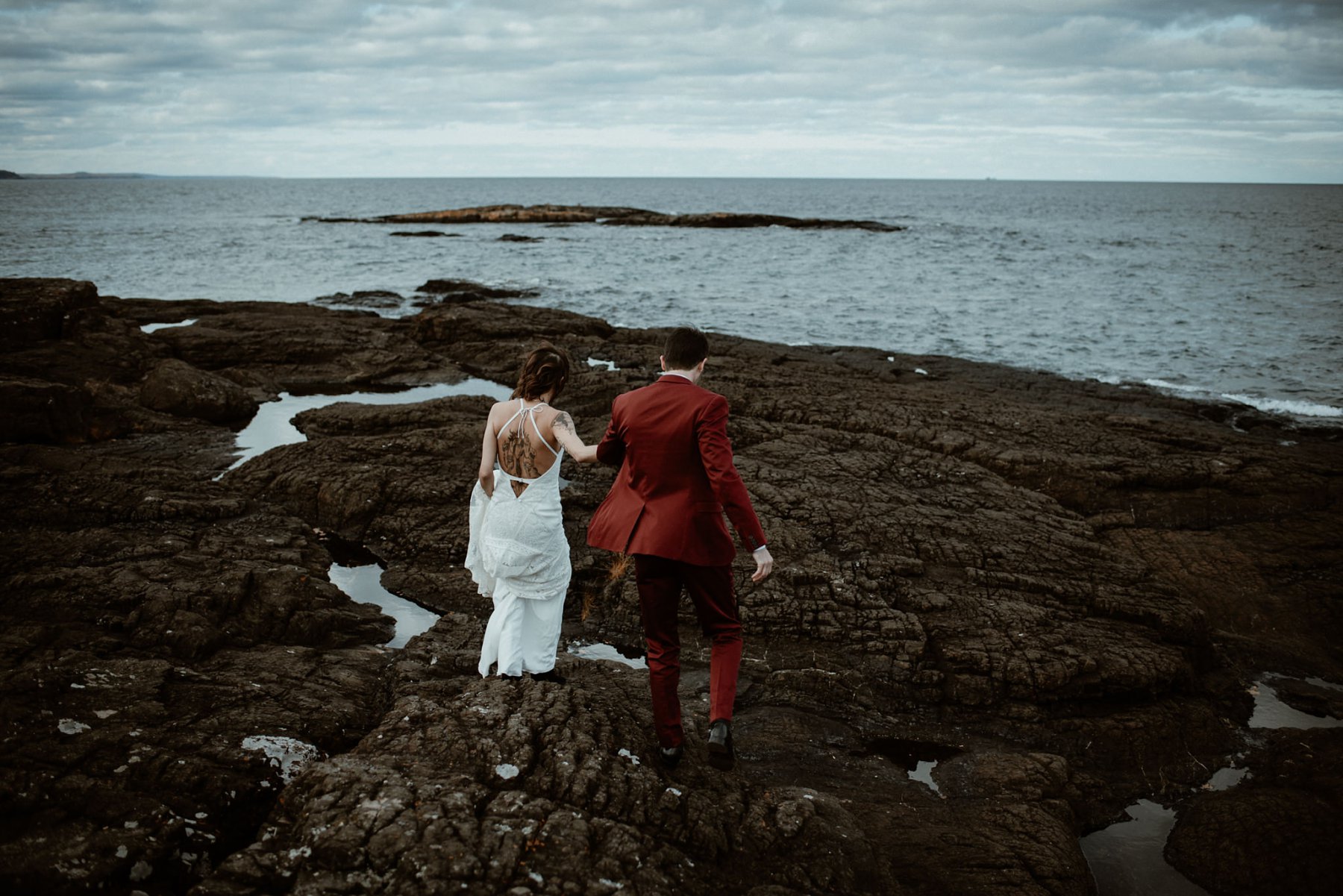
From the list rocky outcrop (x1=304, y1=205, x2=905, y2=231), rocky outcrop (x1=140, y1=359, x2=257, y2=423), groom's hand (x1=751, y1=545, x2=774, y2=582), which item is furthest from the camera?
rocky outcrop (x1=304, y1=205, x2=905, y2=231)

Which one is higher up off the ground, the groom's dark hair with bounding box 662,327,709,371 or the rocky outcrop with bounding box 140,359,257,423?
the groom's dark hair with bounding box 662,327,709,371

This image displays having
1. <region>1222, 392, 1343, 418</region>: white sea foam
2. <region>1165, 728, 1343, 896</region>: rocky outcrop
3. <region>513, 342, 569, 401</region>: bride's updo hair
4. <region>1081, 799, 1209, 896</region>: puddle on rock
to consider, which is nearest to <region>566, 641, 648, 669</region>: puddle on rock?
<region>513, 342, 569, 401</region>: bride's updo hair

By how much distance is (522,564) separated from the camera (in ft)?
16.6

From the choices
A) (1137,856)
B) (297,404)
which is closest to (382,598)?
(1137,856)

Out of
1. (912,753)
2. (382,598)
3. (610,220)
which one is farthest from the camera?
(610,220)

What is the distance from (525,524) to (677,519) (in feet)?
3.87

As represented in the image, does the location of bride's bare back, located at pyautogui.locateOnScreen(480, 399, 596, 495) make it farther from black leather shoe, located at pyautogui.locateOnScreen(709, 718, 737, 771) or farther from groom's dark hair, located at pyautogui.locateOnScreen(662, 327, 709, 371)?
black leather shoe, located at pyautogui.locateOnScreen(709, 718, 737, 771)

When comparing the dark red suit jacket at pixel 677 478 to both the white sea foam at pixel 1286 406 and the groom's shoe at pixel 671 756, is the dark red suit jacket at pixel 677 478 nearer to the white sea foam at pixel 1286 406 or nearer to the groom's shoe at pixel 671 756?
the groom's shoe at pixel 671 756

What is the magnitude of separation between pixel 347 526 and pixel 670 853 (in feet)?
19.7

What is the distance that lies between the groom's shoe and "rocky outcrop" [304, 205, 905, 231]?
261ft

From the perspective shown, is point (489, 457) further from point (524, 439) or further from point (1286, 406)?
point (1286, 406)

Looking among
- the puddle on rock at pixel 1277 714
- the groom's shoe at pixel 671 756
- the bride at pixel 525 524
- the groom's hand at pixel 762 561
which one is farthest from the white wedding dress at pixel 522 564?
the puddle on rock at pixel 1277 714

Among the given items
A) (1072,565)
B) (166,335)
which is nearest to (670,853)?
(1072,565)

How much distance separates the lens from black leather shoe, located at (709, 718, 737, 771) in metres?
4.57
